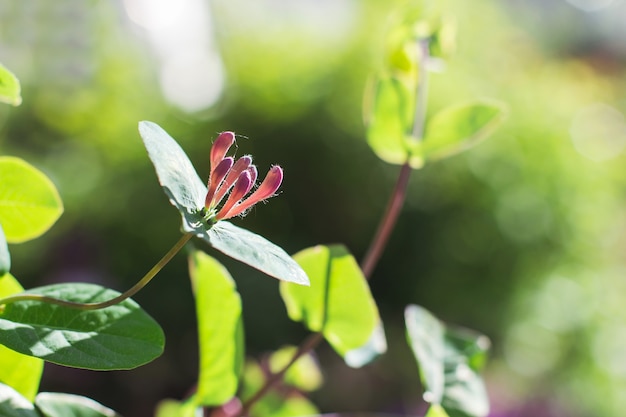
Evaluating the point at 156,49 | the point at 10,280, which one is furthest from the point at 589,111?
the point at 10,280

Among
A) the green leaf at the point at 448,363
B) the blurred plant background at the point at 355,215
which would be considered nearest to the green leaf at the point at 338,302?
the green leaf at the point at 448,363

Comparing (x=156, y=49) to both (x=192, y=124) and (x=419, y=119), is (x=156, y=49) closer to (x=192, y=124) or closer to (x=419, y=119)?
(x=192, y=124)

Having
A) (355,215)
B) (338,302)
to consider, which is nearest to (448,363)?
(338,302)

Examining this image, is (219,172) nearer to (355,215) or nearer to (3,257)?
(3,257)

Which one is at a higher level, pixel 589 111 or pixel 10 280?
pixel 10 280

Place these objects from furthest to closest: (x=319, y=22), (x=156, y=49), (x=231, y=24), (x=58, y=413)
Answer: (x=156, y=49) → (x=319, y=22) → (x=231, y=24) → (x=58, y=413)

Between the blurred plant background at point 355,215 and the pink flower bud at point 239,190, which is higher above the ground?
the pink flower bud at point 239,190

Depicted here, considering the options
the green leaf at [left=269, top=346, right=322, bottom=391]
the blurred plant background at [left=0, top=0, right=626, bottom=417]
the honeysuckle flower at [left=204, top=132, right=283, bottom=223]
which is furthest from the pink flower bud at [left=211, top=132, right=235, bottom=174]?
the blurred plant background at [left=0, top=0, right=626, bottom=417]

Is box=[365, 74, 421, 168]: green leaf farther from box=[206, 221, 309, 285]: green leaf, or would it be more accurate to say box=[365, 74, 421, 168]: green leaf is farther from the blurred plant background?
the blurred plant background

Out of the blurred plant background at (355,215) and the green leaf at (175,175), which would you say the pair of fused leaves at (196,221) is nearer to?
the green leaf at (175,175)
